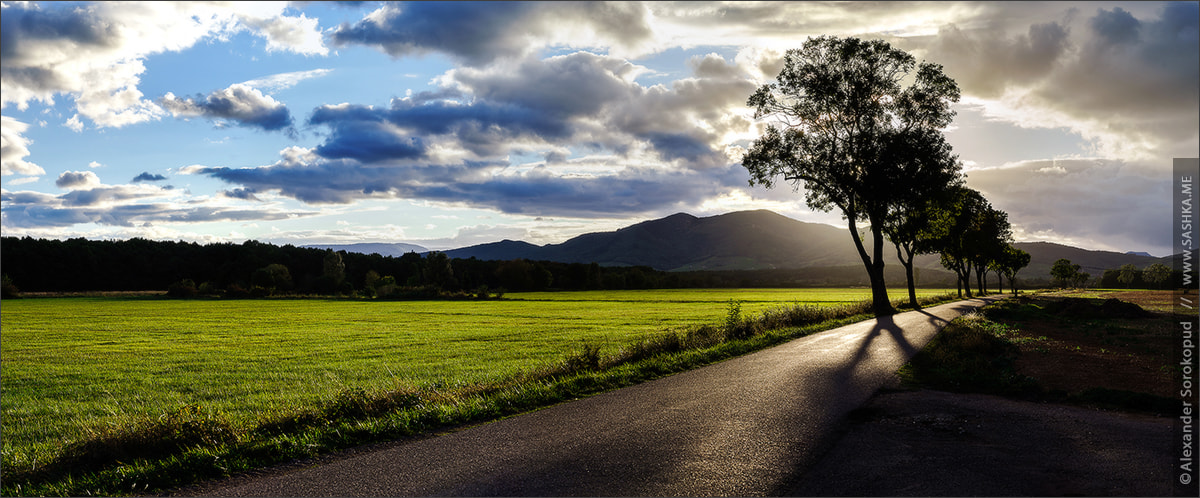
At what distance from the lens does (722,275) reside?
161875 millimetres

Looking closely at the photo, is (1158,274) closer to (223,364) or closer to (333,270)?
(223,364)

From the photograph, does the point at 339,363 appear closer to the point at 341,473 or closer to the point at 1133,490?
the point at 341,473

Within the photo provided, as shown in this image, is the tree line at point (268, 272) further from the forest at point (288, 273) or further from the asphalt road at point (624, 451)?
the asphalt road at point (624, 451)

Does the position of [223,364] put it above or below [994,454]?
below

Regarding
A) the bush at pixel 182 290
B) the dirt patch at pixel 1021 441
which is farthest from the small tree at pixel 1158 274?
the bush at pixel 182 290

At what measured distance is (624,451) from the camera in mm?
7746

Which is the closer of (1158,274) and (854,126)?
(854,126)

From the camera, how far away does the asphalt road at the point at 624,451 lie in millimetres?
6543

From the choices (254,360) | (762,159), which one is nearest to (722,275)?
(762,159)

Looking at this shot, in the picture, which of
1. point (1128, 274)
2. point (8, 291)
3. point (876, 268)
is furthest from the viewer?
point (1128, 274)

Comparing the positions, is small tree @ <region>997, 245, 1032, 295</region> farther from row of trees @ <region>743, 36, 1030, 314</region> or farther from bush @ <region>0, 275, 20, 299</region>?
bush @ <region>0, 275, 20, 299</region>

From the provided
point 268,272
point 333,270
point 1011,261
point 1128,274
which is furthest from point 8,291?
point 1128,274

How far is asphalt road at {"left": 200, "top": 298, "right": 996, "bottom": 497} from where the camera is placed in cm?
654

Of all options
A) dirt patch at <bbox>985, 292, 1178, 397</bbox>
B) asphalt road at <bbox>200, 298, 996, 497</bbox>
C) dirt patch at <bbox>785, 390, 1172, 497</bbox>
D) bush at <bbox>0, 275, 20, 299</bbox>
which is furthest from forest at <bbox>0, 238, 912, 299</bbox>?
dirt patch at <bbox>785, 390, 1172, 497</bbox>
